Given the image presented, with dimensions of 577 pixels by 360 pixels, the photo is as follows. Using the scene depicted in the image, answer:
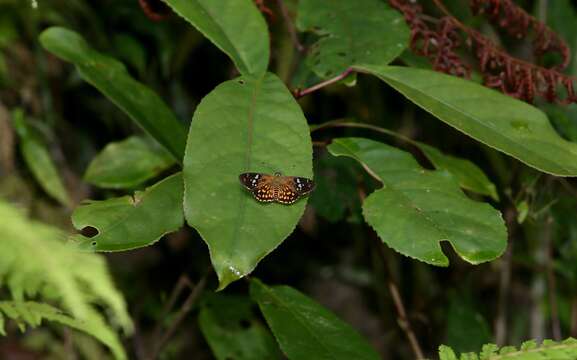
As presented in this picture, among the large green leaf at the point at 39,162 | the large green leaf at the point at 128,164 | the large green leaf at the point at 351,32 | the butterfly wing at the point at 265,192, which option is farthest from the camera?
the large green leaf at the point at 39,162

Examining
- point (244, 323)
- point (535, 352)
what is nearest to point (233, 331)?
point (244, 323)

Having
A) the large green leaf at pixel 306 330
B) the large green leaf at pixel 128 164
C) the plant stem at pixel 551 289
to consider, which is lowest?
the plant stem at pixel 551 289

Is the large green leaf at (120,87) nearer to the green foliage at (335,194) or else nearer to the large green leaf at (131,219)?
the large green leaf at (131,219)

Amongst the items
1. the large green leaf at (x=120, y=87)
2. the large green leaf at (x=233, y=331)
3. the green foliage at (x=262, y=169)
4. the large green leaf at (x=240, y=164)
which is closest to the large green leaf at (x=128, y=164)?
the green foliage at (x=262, y=169)

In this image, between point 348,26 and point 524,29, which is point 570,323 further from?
point 348,26

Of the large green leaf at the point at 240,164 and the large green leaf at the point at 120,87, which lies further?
the large green leaf at the point at 120,87

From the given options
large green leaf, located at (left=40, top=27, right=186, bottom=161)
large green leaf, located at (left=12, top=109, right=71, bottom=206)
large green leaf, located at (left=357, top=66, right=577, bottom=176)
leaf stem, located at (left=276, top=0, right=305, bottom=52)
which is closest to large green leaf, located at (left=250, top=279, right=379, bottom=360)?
large green leaf, located at (left=40, top=27, right=186, bottom=161)

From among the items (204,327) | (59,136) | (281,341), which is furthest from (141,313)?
(281,341)

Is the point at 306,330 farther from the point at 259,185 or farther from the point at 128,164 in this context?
the point at 128,164
